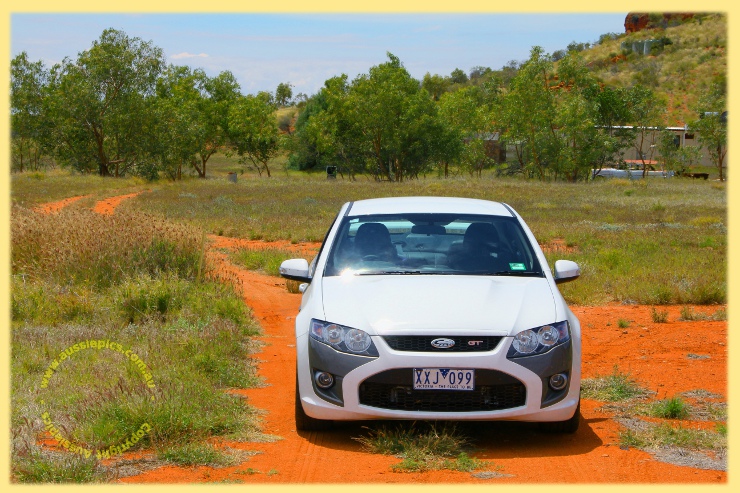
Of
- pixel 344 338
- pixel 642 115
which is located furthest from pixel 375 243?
pixel 642 115

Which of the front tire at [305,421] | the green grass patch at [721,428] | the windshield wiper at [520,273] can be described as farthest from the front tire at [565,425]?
the front tire at [305,421]

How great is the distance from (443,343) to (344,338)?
65cm

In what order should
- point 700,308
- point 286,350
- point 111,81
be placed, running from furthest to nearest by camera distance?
point 111,81 < point 700,308 < point 286,350

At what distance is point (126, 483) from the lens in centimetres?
486

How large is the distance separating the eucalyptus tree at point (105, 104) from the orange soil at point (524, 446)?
5335 centimetres

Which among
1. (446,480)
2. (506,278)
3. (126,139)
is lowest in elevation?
(446,480)

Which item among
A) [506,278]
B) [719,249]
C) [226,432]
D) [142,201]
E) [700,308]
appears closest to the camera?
[226,432]

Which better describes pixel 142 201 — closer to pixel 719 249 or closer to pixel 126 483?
pixel 719 249

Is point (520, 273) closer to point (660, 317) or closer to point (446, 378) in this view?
point (446, 378)

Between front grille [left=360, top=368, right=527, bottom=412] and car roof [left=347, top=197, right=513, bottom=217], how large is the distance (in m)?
1.99

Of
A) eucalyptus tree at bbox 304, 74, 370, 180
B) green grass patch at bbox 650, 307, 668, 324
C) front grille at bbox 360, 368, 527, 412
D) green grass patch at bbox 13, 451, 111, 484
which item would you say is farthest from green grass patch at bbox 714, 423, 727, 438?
eucalyptus tree at bbox 304, 74, 370, 180

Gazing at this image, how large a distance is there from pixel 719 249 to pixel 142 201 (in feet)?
76.3

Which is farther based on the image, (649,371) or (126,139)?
(126,139)

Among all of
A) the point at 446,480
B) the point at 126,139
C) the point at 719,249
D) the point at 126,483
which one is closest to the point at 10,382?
the point at 126,483
